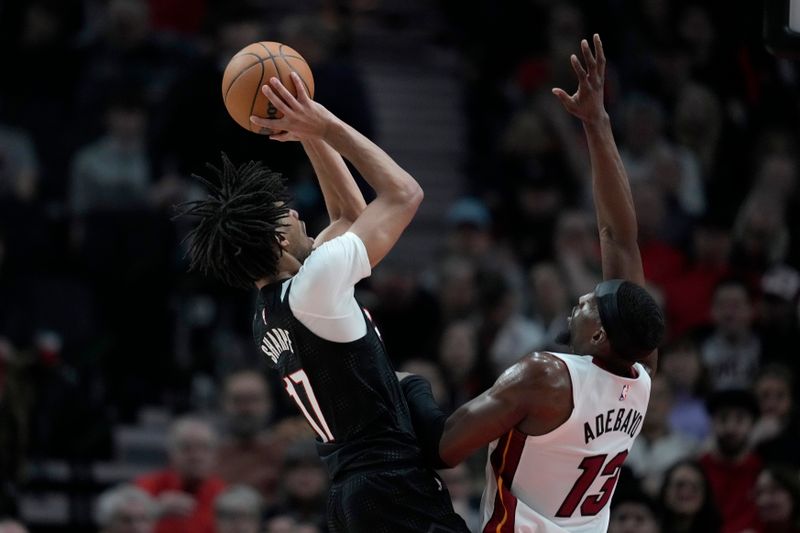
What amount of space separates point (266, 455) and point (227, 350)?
154 centimetres

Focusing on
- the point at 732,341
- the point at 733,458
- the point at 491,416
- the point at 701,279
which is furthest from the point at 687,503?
the point at 491,416

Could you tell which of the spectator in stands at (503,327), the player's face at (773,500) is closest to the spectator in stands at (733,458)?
the player's face at (773,500)

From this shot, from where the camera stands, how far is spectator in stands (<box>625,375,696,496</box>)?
10.0 metres

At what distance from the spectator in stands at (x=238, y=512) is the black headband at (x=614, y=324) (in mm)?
4081

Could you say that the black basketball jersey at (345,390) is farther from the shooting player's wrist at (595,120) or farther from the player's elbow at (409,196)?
the shooting player's wrist at (595,120)

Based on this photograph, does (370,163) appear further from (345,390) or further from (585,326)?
(585,326)

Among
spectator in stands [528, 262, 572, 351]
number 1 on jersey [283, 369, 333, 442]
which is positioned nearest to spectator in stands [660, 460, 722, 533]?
spectator in stands [528, 262, 572, 351]

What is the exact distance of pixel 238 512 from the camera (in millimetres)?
9203

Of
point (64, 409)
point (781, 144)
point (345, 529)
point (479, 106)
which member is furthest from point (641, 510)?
point (479, 106)

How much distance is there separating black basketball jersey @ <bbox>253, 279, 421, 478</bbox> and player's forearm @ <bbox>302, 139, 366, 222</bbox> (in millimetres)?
746

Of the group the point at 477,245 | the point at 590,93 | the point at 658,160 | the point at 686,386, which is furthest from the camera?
the point at 658,160

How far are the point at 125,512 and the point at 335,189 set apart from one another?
12.2ft

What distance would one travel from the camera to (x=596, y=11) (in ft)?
50.4

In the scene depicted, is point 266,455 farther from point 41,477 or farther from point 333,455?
point 333,455
